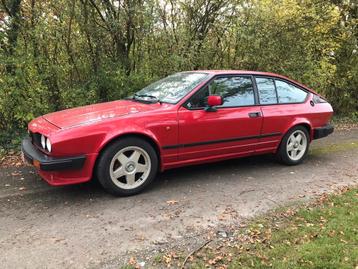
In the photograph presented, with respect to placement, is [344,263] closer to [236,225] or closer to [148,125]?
[236,225]

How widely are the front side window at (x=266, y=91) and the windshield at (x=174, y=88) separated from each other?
3.10 feet

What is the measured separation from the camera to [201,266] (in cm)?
331

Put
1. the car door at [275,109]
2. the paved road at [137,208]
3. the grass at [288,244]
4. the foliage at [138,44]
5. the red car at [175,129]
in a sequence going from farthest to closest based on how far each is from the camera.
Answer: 1. the foliage at [138,44]
2. the car door at [275,109]
3. the red car at [175,129]
4. the paved road at [137,208]
5. the grass at [288,244]

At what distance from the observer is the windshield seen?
5.33m

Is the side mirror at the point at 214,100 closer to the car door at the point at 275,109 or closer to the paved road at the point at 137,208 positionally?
the car door at the point at 275,109

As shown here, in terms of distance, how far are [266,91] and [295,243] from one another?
2.93m

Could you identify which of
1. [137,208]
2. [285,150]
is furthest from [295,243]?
[285,150]

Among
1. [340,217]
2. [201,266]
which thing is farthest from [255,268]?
[340,217]

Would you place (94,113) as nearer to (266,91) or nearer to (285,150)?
(266,91)

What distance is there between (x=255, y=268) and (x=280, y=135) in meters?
3.19

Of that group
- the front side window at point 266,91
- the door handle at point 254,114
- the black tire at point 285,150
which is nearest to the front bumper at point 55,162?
the door handle at point 254,114

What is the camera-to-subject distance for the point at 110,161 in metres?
4.61

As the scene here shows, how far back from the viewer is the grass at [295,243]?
3354 mm

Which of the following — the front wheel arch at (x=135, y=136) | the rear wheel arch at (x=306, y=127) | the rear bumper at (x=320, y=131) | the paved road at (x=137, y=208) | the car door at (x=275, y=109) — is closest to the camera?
the paved road at (x=137, y=208)
